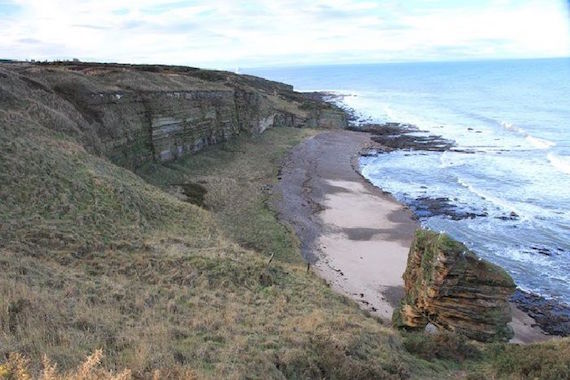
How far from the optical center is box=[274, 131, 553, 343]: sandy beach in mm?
24578

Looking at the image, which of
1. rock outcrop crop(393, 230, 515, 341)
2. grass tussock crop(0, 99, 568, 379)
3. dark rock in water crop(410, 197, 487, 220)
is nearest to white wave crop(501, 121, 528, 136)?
dark rock in water crop(410, 197, 487, 220)

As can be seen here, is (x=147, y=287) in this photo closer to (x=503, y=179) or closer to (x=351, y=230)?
(x=351, y=230)

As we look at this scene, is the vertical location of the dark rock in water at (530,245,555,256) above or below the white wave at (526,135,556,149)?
below

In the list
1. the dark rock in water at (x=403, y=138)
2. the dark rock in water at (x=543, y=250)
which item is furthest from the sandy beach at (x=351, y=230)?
the dark rock in water at (x=403, y=138)

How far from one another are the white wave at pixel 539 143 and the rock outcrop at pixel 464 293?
5526 centimetres

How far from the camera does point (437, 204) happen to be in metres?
40.8

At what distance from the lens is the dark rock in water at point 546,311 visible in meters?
22.2

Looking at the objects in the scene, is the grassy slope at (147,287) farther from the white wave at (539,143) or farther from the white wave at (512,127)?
the white wave at (512,127)

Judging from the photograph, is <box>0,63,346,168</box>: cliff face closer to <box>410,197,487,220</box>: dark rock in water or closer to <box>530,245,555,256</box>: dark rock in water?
<box>410,197,487,220</box>: dark rock in water

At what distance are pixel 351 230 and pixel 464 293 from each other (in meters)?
16.6

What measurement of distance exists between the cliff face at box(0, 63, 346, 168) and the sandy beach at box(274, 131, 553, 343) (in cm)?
950

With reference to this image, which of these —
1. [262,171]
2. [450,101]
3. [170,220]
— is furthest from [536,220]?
[450,101]

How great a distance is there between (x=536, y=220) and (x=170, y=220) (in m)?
27.0

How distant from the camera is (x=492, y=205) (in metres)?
40.5
